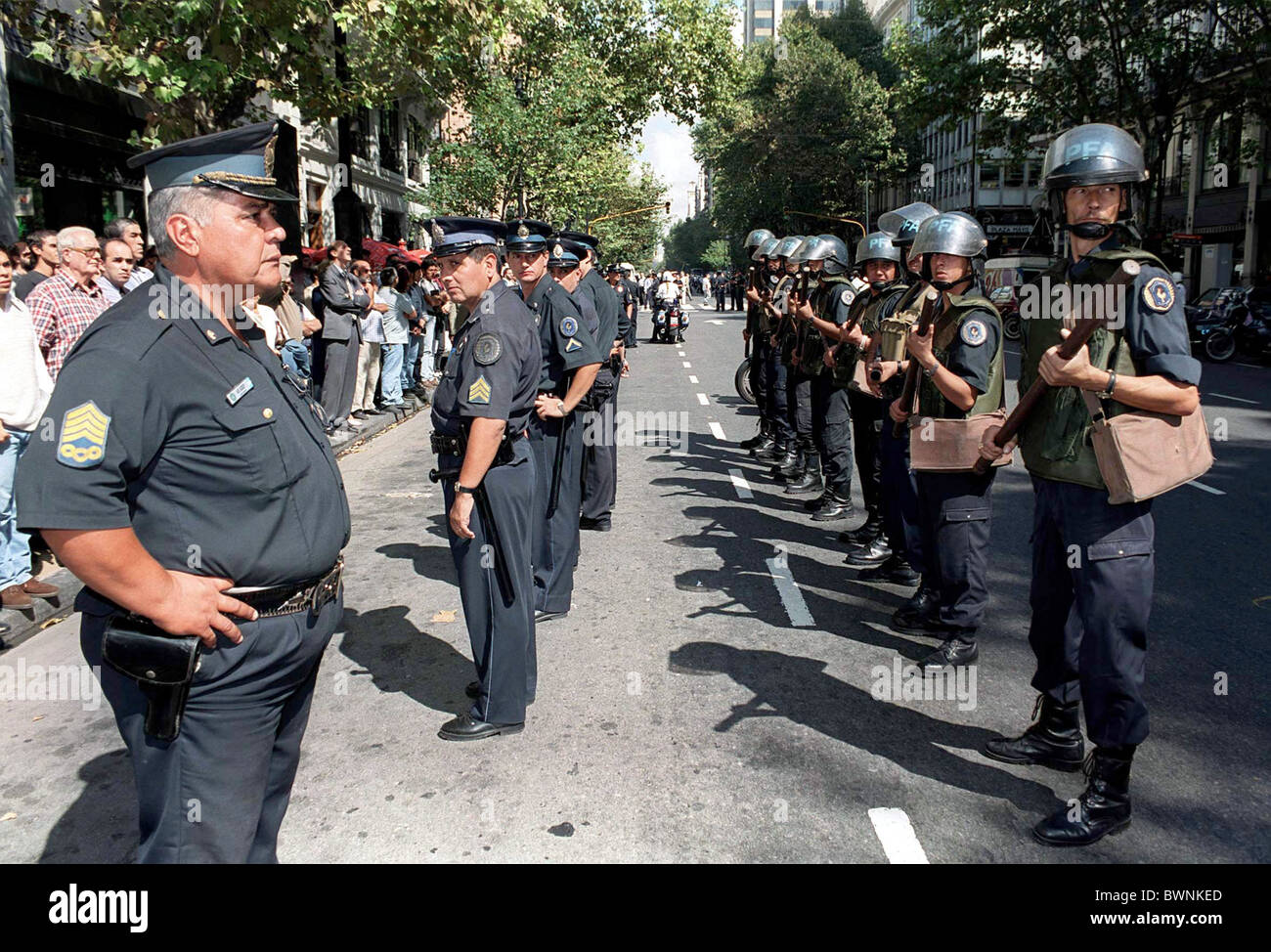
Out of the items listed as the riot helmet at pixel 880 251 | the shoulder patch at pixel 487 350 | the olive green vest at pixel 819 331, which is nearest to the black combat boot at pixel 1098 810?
the shoulder patch at pixel 487 350

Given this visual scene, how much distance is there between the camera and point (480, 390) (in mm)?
3943

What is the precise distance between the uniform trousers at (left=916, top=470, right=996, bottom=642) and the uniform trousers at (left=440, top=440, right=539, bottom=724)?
1.99 meters

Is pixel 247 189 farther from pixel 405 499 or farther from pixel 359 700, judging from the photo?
pixel 405 499

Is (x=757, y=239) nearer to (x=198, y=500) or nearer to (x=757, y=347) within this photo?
(x=757, y=347)

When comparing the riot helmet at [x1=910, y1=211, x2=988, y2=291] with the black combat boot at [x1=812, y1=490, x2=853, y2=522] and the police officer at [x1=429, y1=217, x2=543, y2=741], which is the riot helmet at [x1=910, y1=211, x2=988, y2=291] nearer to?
the police officer at [x1=429, y1=217, x2=543, y2=741]

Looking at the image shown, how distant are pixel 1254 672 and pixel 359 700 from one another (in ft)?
13.2

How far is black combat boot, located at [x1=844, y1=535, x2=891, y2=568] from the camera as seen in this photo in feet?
21.9

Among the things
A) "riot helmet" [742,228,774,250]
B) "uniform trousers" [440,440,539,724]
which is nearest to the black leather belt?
"uniform trousers" [440,440,539,724]

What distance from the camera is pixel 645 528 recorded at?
769 cm

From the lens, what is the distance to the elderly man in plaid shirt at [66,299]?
21.4 feet

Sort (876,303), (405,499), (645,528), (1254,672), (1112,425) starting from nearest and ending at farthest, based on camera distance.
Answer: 1. (1112,425)
2. (1254,672)
3. (876,303)
4. (645,528)
5. (405,499)

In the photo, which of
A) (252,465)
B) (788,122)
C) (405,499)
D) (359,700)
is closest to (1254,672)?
(359,700)

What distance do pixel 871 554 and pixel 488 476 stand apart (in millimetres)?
3393

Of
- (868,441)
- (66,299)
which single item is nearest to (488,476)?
(868,441)
